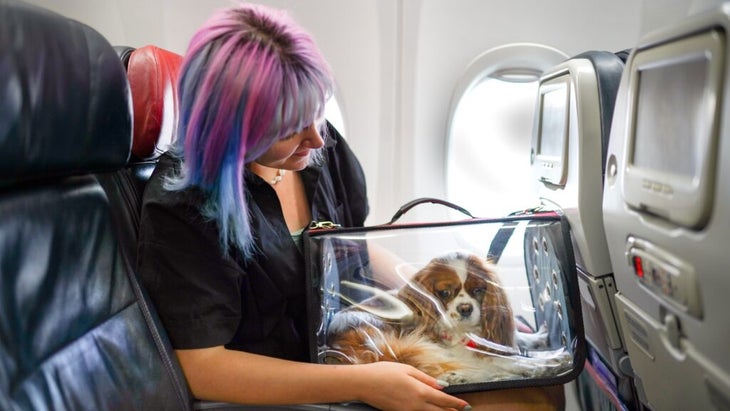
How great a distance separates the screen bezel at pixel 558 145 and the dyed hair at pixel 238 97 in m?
0.67

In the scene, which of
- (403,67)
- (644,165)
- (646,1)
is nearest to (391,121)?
(403,67)

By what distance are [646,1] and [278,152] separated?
1.92 metres

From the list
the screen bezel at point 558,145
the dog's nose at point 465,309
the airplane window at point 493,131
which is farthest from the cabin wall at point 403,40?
the dog's nose at point 465,309

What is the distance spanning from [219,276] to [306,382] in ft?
0.86

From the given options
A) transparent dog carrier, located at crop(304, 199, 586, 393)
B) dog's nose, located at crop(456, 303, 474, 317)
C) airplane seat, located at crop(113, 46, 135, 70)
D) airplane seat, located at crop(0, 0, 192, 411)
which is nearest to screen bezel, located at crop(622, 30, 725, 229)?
transparent dog carrier, located at crop(304, 199, 586, 393)

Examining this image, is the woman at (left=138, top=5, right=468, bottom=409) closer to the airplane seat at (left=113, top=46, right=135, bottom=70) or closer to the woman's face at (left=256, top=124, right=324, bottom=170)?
the woman's face at (left=256, top=124, right=324, bottom=170)

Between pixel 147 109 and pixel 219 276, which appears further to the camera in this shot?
pixel 147 109

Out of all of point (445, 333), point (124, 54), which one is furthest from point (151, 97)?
point (445, 333)

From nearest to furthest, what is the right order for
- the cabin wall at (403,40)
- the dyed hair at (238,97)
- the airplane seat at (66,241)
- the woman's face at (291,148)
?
the airplane seat at (66,241), the dyed hair at (238,97), the woman's face at (291,148), the cabin wall at (403,40)

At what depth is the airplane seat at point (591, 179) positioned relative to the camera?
135 centimetres

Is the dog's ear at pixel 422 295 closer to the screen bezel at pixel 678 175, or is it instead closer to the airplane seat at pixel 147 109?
the screen bezel at pixel 678 175

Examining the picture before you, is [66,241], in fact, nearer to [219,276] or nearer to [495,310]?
[219,276]

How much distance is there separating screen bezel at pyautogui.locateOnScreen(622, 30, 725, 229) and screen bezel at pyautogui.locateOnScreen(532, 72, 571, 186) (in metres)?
0.41

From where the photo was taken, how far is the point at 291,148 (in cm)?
113
